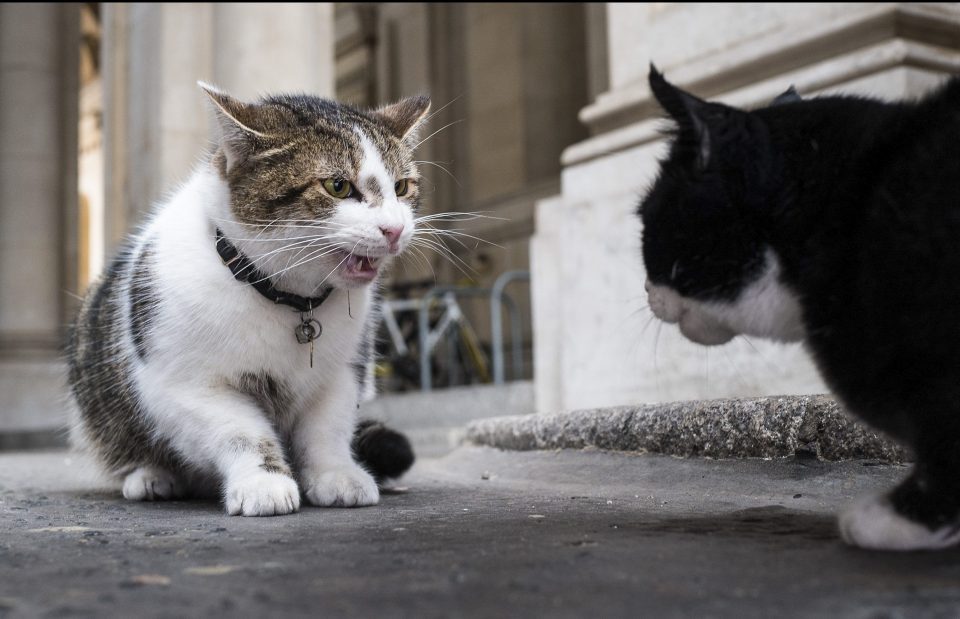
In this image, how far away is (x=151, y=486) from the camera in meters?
2.67

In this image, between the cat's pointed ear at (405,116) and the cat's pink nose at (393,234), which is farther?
the cat's pointed ear at (405,116)

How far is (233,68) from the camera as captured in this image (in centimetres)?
561

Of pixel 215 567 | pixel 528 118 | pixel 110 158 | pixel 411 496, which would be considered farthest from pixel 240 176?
pixel 528 118

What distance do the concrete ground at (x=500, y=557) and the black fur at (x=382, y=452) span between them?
0.27m

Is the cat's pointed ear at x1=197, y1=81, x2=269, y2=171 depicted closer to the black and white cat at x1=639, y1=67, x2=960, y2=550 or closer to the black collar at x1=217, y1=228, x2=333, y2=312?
the black collar at x1=217, y1=228, x2=333, y2=312

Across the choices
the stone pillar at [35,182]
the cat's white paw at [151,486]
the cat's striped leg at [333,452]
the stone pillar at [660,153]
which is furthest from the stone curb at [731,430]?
the stone pillar at [35,182]

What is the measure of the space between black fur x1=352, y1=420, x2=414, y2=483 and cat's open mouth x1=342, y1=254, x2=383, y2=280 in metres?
0.67

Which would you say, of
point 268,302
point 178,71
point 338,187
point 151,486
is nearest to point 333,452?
point 268,302

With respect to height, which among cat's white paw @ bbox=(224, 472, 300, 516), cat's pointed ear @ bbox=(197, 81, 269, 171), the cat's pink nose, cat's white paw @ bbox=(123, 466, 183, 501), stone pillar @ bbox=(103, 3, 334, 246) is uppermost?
stone pillar @ bbox=(103, 3, 334, 246)

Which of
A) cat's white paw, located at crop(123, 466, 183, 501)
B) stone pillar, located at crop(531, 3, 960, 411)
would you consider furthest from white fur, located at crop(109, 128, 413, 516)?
stone pillar, located at crop(531, 3, 960, 411)

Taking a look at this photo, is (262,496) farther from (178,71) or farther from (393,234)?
(178,71)

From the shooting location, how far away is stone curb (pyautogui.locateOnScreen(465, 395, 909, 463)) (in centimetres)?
239

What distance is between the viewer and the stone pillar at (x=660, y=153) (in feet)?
10.8

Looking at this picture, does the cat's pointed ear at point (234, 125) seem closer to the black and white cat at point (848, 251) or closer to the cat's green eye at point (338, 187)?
the cat's green eye at point (338, 187)
